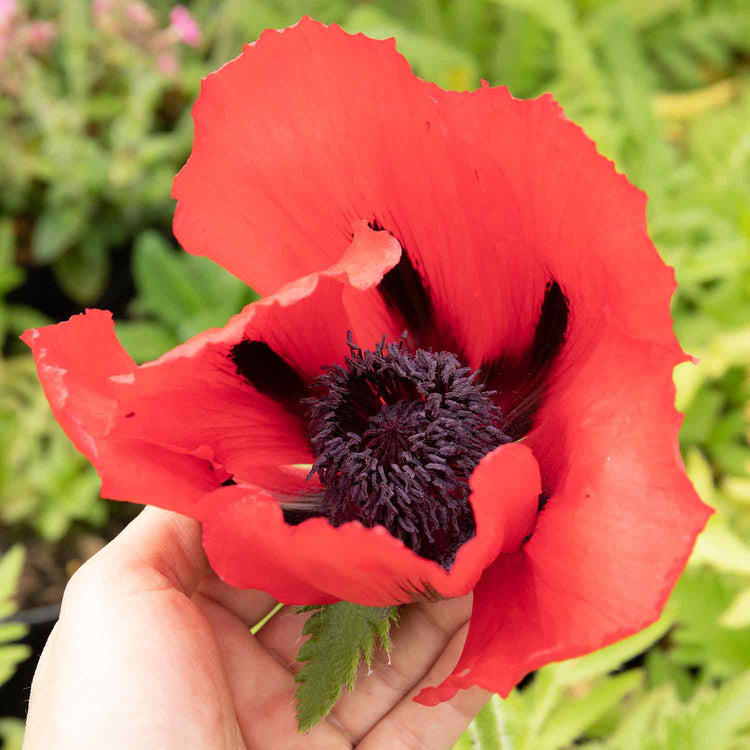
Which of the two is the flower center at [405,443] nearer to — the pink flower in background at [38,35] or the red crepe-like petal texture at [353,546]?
the red crepe-like petal texture at [353,546]

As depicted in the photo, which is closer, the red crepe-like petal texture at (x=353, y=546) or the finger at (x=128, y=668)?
the red crepe-like petal texture at (x=353, y=546)

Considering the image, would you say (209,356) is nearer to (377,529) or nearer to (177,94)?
(377,529)

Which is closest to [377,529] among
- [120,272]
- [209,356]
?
[209,356]

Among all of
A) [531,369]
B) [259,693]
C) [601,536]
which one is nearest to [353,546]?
[601,536]

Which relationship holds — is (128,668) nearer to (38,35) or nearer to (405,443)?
(405,443)

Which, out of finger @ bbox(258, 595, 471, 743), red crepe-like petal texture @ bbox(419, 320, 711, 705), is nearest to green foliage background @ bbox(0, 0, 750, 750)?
finger @ bbox(258, 595, 471, 743)

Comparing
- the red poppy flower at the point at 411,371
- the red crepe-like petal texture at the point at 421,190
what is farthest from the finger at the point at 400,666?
the red crepe-like petal texture at the point at 421,190
